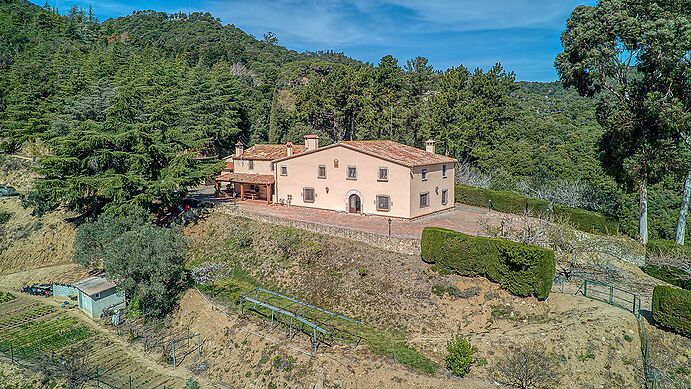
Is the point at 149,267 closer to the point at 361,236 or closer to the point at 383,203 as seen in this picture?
the point at 361,236

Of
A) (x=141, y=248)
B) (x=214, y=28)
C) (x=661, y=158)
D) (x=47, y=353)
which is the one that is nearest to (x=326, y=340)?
(x=141, y=248)

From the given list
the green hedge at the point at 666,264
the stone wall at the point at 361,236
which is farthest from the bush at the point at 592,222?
the stone wall at the point at 361,236

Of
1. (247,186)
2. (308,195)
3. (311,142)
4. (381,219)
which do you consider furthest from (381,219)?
(247,186)

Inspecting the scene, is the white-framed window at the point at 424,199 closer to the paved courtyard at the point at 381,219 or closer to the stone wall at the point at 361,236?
the paved courtyard at the point at 381,219

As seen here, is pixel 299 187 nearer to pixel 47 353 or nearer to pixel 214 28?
pixel 47 353

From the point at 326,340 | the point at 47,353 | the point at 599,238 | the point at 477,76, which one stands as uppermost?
the point at 477,76

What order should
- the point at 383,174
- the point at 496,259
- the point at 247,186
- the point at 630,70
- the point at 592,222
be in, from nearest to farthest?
the point at 496,259, the point at 630,70, the point at 592,222, the point at 383,174, the point at 247,186

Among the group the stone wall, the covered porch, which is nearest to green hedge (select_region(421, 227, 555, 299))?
the stone wall
